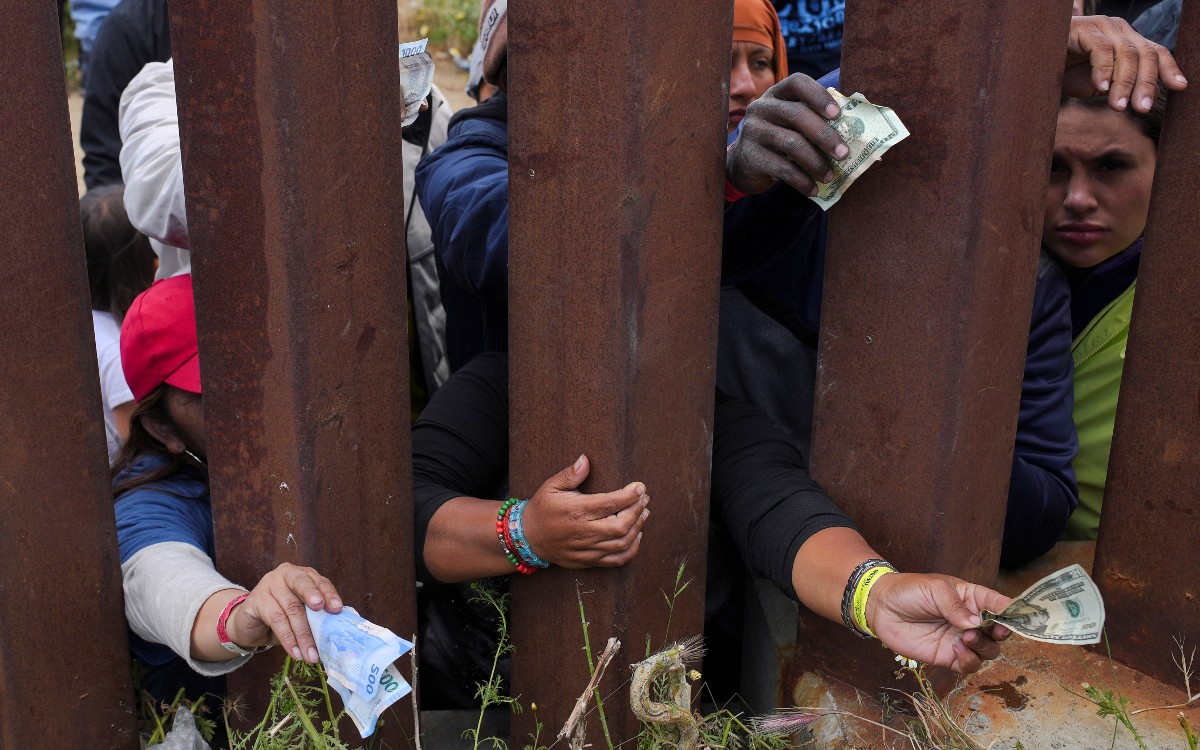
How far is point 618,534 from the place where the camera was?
6.46 ft

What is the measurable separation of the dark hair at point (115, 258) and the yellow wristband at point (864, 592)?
236cm

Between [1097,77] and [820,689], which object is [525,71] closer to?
[1097,77]

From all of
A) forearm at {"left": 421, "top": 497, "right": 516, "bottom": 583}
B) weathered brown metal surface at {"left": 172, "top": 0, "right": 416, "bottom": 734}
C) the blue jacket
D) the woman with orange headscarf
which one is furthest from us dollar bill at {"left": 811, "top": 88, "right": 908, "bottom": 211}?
the woman with orange headscarf

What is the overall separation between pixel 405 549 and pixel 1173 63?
1.56 metres

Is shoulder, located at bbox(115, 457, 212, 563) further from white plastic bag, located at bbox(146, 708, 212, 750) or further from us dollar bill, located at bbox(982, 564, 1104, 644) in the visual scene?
us dollar bill, located at bbox(982, 564, 1104, 644)

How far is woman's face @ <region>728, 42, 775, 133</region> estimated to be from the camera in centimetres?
324

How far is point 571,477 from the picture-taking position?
1.98 m

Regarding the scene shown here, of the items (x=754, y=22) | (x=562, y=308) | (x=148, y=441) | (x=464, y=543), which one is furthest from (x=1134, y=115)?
(x=148, y=441)

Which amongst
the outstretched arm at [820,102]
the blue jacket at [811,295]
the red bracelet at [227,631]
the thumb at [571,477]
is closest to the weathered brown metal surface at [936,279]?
the outstretched arm at [820,102]

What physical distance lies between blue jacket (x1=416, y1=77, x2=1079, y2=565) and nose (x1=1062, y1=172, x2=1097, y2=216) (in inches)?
5.9

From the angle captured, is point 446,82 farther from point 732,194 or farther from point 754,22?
point 732,194

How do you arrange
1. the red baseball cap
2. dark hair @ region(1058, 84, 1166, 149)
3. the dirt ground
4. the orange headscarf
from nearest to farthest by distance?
1. the red baseball cap
2. dark hair @ region(1058, 84, 1166, 149)
3. the orange headscarf
4. the dirt ground

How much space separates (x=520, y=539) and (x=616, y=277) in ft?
1.65

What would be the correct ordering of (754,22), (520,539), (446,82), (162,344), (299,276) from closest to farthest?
(299,276) < (520,539) < (162,344) < (754,22) < (446,82)
